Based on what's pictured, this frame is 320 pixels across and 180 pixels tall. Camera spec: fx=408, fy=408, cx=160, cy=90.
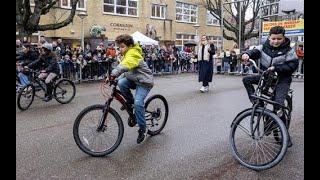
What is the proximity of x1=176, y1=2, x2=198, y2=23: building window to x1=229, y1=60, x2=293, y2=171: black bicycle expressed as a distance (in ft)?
112

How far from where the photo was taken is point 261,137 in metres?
5.14

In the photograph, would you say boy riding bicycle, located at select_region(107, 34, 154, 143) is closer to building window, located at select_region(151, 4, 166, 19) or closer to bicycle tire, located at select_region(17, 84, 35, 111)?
bicycle tire, located at select_region(17, 84, 35, 111)

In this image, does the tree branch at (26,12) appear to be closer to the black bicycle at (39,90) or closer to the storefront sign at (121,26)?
the black bicycle at (39,90)

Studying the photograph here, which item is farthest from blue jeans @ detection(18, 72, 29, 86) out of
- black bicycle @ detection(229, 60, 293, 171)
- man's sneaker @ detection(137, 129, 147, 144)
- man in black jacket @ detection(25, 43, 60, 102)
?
black bicycle @ detection(229, 60, 293, 171)

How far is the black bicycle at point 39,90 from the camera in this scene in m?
9.69

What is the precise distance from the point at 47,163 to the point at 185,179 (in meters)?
1.84

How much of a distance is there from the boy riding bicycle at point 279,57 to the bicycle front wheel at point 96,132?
1877 mm

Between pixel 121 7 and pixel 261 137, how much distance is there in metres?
29.1

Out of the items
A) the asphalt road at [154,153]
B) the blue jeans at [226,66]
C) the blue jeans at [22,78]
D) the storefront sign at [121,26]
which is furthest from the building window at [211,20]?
the asphalt road at [154,153]

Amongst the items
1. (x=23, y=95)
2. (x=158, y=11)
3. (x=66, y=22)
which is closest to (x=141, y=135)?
(x=23, y=95)

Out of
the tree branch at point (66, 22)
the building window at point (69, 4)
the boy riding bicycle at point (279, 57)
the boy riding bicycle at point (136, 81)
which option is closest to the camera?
the boy riding bicycle at point (279, 57)

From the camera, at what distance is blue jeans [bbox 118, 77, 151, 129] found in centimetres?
602

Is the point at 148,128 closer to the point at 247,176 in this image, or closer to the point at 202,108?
the point at 247,176

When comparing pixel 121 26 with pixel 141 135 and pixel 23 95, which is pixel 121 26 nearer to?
pixel 23 95
